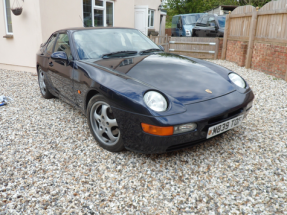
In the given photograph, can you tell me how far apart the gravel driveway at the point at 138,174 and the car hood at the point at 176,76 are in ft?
2.35

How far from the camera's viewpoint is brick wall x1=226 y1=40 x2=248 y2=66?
325 inches

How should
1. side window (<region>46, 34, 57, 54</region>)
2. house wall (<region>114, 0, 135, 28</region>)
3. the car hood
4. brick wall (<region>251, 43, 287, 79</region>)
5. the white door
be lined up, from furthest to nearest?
1. the white door
2. house wall (<region>114, 0, 135, 28</region>)
3. brick wall (<region>251, 43, 287, 79</region>)
4. side window (<region>46, 34, 57, 54</region>)
5. the car hood

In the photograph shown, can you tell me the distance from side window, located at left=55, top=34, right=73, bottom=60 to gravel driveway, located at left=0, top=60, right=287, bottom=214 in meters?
1.08

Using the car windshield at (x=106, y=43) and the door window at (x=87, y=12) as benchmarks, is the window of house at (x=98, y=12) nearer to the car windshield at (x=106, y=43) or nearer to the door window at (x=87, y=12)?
the door window at (x=87, y=12)

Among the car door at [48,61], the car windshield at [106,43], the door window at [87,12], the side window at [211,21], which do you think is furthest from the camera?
the side window at [211,21]

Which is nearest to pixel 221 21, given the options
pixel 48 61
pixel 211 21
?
pixel 211 21

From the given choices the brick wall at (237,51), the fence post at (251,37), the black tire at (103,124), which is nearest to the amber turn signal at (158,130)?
the black tire at (103,124)

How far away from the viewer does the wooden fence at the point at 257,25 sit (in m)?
6.36

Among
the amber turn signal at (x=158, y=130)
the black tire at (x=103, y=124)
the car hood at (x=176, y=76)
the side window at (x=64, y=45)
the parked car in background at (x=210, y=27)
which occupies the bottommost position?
the black tire at (x=103, y=124)

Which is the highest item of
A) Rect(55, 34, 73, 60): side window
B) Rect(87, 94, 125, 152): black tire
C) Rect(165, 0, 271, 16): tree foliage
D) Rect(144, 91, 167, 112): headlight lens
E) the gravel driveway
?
Rect(165, 0, 271, 16): tree foliage

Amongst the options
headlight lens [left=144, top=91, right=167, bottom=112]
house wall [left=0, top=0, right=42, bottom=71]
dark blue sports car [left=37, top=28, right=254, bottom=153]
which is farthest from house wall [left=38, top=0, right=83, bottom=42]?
headlight lens [left=144, top=91, right=167, bottom=112]

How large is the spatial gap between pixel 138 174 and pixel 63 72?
6.63ft

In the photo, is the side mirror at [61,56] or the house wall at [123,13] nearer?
the side mirror at [61,56]

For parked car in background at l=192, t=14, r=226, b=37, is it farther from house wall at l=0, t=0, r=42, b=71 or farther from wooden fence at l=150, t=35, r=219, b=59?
house wall at l=0, t=0, r=42, b=71
